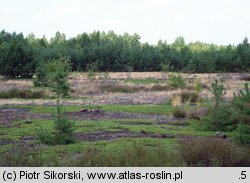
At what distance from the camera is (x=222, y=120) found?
1752 centimetres

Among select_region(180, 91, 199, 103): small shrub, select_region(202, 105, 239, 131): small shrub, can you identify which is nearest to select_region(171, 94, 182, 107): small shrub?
select_region(180, 91, 199, 103): small shrub

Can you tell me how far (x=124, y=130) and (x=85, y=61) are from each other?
254ft

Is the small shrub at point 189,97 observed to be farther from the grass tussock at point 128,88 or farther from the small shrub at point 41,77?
the small shrub at point 41,77

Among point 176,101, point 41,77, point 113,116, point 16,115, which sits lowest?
point 113,116

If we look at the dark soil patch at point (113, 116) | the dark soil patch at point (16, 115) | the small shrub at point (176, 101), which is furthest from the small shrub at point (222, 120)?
the small shrub at point (176, 101)

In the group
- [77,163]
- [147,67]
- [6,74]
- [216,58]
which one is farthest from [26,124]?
[147,67]

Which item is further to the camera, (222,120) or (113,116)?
(113,116)

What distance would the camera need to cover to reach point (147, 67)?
3580 inches

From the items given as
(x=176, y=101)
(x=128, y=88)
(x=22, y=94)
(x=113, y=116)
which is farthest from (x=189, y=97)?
(x=22, y=94)

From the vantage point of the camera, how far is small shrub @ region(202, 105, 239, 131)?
17438mm

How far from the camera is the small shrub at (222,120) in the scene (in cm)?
1744

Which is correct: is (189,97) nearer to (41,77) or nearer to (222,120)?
(222,120)

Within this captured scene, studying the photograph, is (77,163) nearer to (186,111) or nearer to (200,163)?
(200,163)

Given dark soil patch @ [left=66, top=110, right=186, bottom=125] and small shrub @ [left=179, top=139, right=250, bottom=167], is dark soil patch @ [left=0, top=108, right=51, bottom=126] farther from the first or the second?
small shrub @ [left=179, top=139, right=250, bottom=167]
